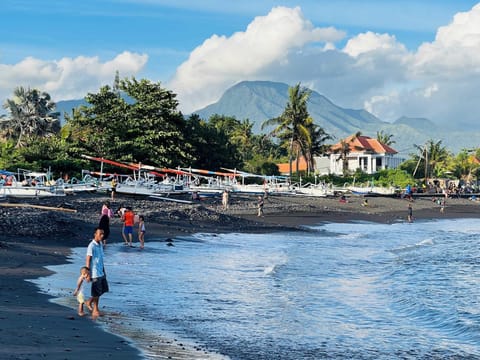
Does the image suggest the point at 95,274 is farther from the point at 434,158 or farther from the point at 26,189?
the point at 434,158

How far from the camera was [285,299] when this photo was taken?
16.4 m

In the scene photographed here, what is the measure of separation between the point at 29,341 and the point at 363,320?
7203mm

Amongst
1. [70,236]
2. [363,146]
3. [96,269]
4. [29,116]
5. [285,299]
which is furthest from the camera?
[363,146]

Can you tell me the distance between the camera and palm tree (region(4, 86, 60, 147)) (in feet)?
229

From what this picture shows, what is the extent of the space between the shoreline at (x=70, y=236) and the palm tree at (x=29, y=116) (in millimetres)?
24031

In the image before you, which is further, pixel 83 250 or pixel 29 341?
pixel 83 250

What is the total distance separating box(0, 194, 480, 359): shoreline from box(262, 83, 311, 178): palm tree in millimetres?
22412

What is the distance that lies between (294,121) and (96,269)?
72.8m

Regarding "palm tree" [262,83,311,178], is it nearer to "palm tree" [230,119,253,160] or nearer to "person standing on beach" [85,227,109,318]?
"palm tree" [230,119,253,160]

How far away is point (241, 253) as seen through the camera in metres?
25.7

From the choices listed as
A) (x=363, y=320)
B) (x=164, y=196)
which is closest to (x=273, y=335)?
(x=363, y=320)

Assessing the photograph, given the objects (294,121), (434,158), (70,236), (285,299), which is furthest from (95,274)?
(434,158)

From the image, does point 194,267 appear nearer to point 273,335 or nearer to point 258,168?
point 273,335

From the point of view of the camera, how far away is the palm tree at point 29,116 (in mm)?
69938
